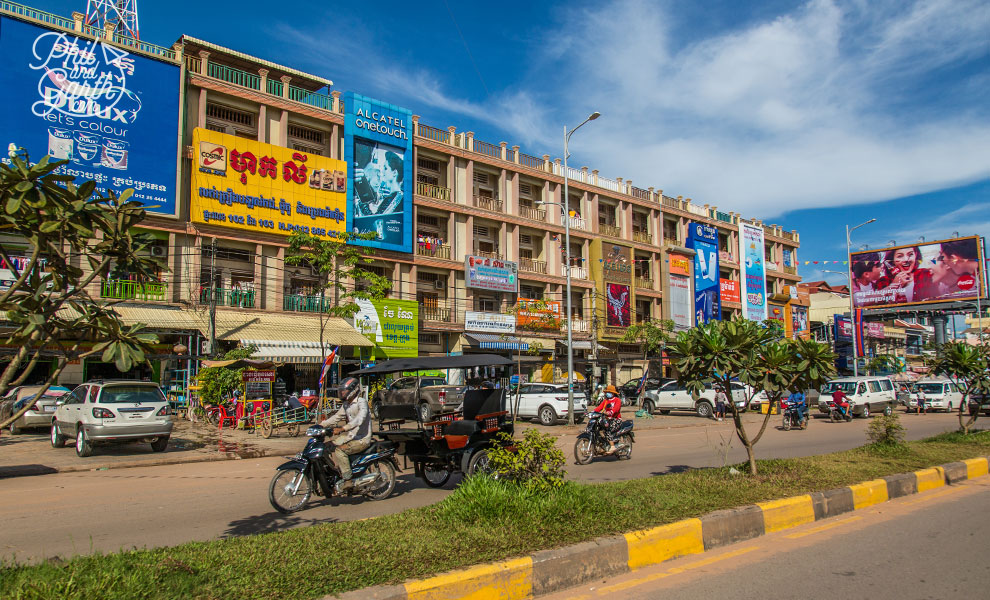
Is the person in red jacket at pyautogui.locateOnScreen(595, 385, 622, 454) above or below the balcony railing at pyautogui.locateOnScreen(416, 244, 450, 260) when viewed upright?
below

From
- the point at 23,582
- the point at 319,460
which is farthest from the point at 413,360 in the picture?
the point at 23,582

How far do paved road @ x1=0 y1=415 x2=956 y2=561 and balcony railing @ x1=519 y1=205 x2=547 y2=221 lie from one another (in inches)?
942

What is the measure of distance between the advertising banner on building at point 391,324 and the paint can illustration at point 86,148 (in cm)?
1138

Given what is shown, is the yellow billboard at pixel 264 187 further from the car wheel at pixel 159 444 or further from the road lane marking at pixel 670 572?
the road lane marking at pixel 670 572

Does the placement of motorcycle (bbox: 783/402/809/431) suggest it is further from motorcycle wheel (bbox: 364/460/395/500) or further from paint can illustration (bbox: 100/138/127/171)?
paint can illustration (bbox: 100/138/127/171)

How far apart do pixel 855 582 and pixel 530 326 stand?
30.4 metres

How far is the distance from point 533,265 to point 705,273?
17.0 meters

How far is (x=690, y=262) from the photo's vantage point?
47.1 meters

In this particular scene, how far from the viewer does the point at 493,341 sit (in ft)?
109

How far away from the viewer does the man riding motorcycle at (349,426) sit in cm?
803

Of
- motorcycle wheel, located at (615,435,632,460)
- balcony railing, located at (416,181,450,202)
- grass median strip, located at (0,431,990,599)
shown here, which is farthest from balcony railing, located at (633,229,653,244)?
grass median strip, located at (0,431,990,599)

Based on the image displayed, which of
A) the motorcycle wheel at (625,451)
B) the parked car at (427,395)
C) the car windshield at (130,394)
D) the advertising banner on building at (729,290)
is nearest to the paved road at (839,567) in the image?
the motorcycle wheel at (625,451)

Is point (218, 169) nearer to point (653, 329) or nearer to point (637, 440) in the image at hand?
point (637, 440)

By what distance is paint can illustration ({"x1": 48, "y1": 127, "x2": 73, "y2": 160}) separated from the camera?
21.9 meters
